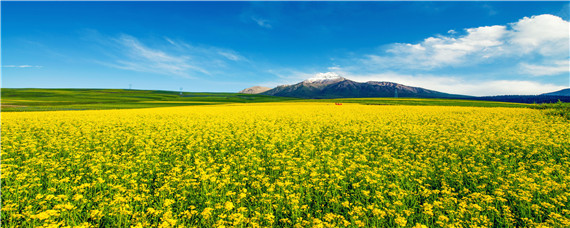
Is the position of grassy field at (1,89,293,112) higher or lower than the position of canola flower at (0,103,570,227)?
higher

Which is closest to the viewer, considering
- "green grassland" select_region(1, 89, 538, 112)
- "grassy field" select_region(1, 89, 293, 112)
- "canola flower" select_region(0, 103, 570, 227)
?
"canola flower" select_region(0, 103, 570, 227)

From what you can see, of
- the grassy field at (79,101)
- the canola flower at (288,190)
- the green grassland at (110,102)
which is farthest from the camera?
the green grassland at (110,102)

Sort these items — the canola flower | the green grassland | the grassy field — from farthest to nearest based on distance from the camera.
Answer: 1. the green grassland
2. the grassy field
3. the canola flower

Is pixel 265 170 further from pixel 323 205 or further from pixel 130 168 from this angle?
pixel 130 168

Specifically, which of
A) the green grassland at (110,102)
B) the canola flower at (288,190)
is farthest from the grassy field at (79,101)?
the canola flower at (288,190)

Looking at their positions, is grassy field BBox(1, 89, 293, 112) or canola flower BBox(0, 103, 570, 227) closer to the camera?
canola flower BBox(0, 103, 570, 227)

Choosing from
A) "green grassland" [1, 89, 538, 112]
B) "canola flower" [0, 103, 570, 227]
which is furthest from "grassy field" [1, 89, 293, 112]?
"canola flower" [0, 103, 570, 227]

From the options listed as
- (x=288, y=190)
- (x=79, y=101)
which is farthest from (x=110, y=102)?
(x=288, y=190)

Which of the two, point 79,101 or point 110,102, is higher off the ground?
point 79,101

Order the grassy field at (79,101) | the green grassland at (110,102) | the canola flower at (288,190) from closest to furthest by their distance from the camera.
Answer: the canola flower at (288,190) → the grassy field at (79,101) → the green grassland at (110,102)

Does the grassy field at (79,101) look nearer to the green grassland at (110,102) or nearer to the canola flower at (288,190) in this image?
the green grassland at (110,102)

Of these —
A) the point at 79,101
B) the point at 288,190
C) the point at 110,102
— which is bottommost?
the point at 288,190

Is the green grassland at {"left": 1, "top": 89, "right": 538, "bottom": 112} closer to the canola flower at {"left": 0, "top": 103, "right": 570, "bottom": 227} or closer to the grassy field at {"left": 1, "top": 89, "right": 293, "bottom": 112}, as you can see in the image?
the grassy field at {"left": 1, "top": 89, "right": 293, "bottom": 112}

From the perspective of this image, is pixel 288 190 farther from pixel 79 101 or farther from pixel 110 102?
pixel 79 101
